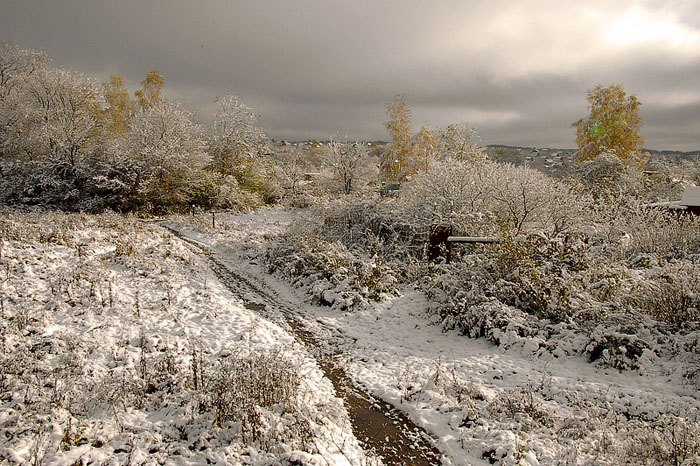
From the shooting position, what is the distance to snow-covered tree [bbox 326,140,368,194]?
83.2 feet

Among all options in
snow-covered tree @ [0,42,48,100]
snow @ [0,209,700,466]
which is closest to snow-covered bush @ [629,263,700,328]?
snow @ [0,209,700,466]

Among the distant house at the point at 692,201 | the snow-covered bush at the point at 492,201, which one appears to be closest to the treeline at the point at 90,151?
the snow-covered bush at the point at 492,201

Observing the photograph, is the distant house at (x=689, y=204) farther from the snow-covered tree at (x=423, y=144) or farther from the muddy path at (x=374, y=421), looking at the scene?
the snow-covered tree at (x=423, y=144)

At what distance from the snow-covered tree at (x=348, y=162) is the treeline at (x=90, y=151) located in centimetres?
786

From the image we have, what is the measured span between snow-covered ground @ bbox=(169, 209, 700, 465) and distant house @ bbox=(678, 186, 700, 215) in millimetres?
11368

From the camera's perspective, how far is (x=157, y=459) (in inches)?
142

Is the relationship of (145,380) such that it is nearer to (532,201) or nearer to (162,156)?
(532,201)

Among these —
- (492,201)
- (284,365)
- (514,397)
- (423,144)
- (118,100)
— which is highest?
(118,100)

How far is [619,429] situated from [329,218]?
12133 millimetres

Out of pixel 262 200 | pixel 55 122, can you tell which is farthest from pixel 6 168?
pixel 262 200

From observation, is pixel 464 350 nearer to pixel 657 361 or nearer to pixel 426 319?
pixel 426 319

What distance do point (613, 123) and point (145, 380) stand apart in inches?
1488

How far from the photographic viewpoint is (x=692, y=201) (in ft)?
44.5

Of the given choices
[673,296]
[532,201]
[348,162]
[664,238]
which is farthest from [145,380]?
[348,162]
